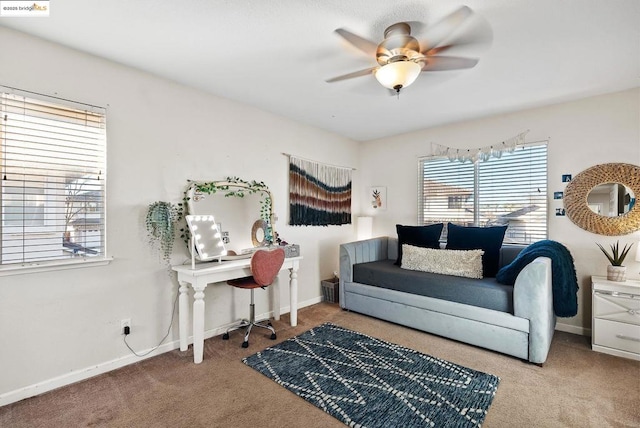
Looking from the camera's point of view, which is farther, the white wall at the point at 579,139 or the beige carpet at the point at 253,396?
the white wall at the point at 579,139

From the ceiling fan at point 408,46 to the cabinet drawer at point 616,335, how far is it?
A: 2.60 m

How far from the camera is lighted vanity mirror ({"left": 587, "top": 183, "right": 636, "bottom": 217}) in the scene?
2885 mm

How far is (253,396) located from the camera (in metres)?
2.05

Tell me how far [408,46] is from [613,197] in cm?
269

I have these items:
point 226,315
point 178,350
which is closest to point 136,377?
point 178,350

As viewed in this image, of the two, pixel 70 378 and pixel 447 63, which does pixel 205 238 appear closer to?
pixel 70 378

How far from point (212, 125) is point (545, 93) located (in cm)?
341

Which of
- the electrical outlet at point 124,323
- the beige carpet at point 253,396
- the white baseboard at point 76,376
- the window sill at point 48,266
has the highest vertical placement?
the window sill at point 48,266

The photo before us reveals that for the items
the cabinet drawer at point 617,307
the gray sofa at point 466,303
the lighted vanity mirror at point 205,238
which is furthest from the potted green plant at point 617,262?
the lighted vanity mirror at point 205,238

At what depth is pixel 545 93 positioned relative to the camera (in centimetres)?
297

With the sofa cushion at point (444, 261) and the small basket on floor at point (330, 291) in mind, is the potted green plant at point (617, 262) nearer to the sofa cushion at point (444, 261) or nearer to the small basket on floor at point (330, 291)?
the sofa cushion at point (444, 261)

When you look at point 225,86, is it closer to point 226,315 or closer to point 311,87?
point 311,87

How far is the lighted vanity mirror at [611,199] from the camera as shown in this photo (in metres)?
2.88

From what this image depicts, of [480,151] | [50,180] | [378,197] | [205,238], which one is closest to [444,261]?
[480,151]
